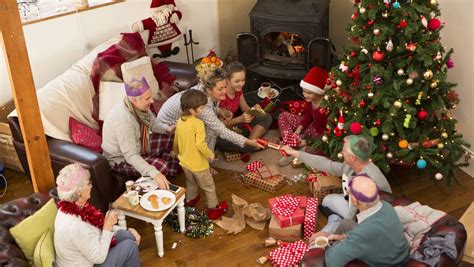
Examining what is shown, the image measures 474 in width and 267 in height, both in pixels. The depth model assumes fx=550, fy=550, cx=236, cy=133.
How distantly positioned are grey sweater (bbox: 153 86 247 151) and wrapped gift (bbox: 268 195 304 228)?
59 cm

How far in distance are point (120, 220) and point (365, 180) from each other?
5.79 ft

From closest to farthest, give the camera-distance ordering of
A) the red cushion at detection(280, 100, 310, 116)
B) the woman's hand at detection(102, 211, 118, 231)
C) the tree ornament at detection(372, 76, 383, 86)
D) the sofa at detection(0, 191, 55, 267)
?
the sofa at detection(0, 191, 55, 267), the woman's hand at detection(102, 211, 118, 231), the tree ornament at detection(372, 76, 383, 86), the red cushion at detection(280, 100, 310, 116)

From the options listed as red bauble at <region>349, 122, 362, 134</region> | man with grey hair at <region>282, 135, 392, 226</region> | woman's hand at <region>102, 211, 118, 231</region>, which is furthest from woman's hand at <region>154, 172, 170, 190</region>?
red bauble at <region>349, 122, 362, 134</region>

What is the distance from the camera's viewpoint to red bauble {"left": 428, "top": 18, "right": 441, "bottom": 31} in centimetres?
397

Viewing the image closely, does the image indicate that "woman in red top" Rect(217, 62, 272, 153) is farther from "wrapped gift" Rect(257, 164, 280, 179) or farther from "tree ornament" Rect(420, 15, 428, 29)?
"tree ornament" Rect(420, 15, 428, 29)

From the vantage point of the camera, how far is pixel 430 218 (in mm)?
3561

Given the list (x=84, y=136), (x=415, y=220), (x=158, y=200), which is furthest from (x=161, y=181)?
(x=415, y=220)

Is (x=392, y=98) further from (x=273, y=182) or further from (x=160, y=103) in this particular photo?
(x=160, y=103)

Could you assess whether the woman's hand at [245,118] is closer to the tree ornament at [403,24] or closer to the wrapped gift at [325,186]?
the wrapped gift at [325,186]

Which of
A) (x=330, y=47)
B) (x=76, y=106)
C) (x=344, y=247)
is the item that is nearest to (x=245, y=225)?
(x=344, y=247)

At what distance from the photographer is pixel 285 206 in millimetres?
4211

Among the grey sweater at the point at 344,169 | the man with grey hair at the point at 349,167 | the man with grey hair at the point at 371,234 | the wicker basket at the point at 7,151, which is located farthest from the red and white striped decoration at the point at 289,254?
the wicker basket at the point at 7,151

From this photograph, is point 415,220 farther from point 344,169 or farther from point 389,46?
point 389,46

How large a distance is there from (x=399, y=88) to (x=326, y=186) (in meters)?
0.97
